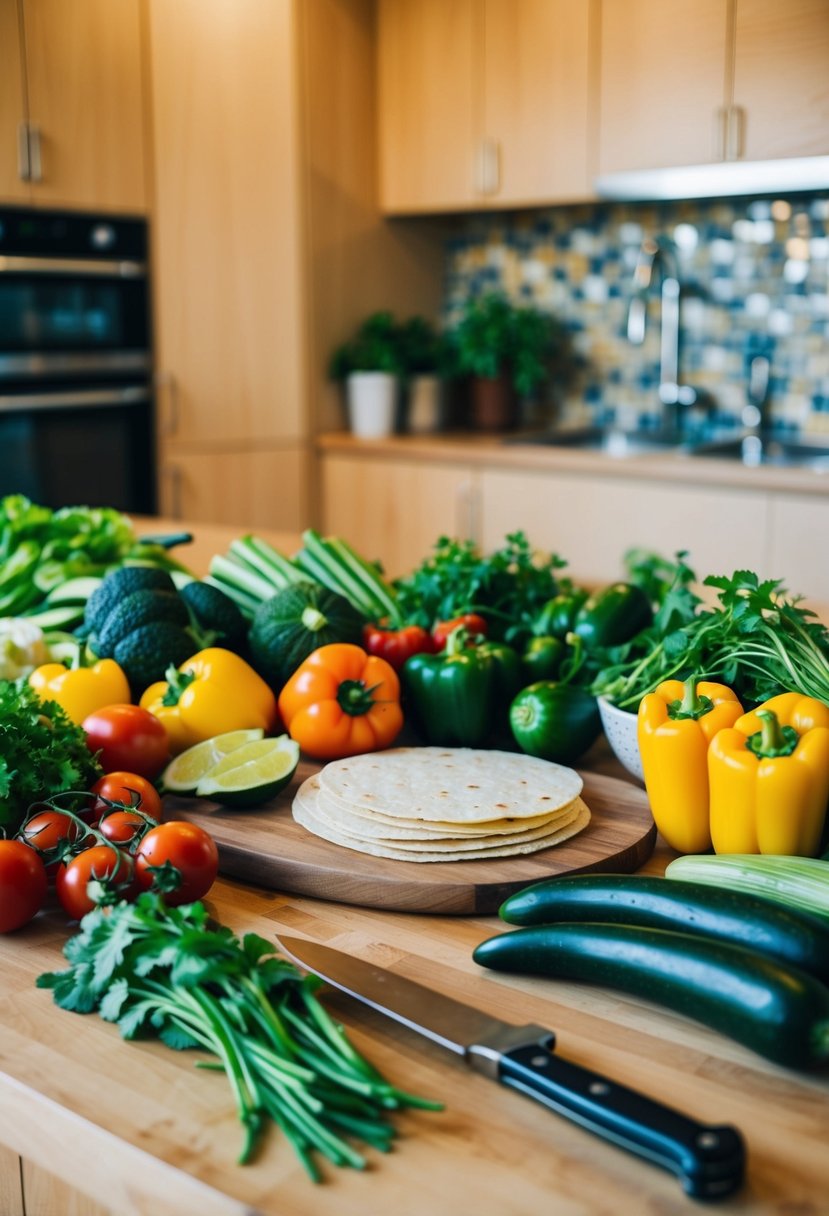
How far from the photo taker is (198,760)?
1.27 m

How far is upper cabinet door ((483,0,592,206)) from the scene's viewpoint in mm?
3836

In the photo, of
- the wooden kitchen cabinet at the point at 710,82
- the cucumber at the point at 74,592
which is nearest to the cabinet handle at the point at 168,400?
the wooden kitchen cabinet at the point at 710,82

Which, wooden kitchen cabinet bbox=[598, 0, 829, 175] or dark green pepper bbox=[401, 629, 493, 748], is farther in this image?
wooden kitchen cabinet bbox=[598, 0, 829, 175]

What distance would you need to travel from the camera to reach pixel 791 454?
12.9ft

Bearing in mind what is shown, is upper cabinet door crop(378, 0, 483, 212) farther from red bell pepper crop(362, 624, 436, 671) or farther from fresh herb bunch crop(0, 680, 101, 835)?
fresh herb bunch crop(0, 680, 101, 835)

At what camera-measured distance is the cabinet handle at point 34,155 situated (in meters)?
3.50

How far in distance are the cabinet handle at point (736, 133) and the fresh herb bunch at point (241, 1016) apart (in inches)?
126

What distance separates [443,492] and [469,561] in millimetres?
2522

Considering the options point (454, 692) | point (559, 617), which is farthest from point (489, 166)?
point (454, 692)

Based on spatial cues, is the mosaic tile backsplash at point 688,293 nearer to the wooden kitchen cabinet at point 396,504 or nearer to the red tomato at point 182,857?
the wooden kitchen cabinet at point 396,504

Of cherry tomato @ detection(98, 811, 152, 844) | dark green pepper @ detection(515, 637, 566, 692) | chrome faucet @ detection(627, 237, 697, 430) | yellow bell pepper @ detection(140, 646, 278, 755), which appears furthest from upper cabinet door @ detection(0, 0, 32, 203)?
cherry tomato @ detection(98, 811, 152, 844)

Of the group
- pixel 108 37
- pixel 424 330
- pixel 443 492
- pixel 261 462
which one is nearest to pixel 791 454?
pixel 443 492

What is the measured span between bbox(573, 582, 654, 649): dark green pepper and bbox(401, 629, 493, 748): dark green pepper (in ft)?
0.41

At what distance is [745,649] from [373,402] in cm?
329
